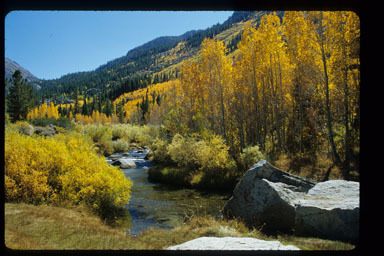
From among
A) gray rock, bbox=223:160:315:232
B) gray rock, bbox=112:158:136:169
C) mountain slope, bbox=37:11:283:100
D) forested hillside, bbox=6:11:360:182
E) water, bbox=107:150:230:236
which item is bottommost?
water, bbox=107:150:230:236

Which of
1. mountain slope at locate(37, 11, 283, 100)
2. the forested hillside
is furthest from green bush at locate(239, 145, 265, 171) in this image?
mountain slope at locate(37, 11, 283, 100)

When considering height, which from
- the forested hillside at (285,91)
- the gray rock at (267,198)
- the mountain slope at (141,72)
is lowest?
the gray rock at (267,198)

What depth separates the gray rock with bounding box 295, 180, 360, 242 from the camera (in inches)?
172

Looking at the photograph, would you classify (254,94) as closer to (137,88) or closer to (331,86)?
(331,86)

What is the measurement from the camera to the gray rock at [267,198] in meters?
6.28

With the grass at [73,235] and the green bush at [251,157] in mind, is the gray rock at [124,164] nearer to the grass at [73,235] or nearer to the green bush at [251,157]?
the green bush at [251,157]

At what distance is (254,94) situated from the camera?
1512 centimetres

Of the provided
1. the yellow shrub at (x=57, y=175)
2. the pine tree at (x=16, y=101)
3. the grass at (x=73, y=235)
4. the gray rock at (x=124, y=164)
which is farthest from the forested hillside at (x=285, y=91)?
the pine tree at (x=16, y=101)

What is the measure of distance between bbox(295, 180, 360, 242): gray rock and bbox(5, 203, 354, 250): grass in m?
0.39

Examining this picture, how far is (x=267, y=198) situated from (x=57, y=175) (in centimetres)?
674

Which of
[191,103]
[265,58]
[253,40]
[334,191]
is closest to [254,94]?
[265,58]

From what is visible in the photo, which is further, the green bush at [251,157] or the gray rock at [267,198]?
the green bush at [251,157]

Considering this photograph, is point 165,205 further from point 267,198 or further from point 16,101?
point 16,101

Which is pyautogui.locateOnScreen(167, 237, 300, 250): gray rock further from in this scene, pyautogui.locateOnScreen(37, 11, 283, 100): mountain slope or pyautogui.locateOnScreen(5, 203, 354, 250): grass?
pyautogui.locateOnScreen(37, 11, 283, 100): mountain slope
